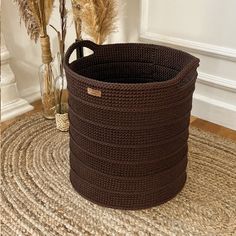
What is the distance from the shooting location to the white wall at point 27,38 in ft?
5.35

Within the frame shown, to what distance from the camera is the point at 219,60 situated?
146cm

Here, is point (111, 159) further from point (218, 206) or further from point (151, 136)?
point (218, 206)

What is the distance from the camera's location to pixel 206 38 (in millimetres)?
1468

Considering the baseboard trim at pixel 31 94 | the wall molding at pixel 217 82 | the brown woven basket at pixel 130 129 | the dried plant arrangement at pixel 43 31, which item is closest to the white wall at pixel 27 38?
the baseboard trim at pixel 31 94

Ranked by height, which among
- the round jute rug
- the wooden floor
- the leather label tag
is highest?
the leather label tag

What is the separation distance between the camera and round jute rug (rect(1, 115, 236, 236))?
1.03m

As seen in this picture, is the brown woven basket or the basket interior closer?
the brown woven basket

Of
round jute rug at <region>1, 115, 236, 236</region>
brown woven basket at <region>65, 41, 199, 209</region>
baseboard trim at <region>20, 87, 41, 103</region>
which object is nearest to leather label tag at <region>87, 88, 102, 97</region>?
brown woven basket at <region>65, 41, 199, 209</region>

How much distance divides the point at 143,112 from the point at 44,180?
19.9 inches

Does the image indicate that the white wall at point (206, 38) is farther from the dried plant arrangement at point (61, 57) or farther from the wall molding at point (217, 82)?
the dried plant arrangement at point (61, 57)

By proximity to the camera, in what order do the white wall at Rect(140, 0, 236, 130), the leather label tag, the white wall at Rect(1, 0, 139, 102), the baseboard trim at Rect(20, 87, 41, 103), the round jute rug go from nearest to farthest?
the leather label tag < the round jute rug < the white wall at Rect(140, 0, 236, 130) < the white wall at Rect(1, 0, 139, 102) < the baseboard trim at Rect(20, 87, 41, 103)

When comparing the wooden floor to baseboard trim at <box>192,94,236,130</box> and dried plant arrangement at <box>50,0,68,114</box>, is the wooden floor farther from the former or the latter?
dried plant arrangement at <box>50,0,68,114</box>

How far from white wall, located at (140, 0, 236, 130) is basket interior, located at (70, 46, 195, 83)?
0.37m

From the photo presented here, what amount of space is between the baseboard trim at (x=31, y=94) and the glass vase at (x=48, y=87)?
0.24 metres
